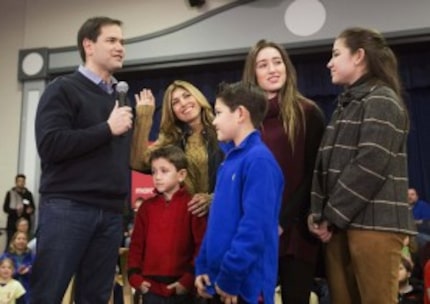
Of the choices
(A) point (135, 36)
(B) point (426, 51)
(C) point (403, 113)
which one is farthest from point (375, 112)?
(A) point (135, 36)

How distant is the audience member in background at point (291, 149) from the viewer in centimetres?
171

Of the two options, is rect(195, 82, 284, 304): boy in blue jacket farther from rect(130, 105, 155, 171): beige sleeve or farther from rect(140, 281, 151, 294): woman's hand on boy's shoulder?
rect(130, 105, 155, 171): beige sleeve

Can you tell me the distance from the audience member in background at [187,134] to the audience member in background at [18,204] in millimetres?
4784

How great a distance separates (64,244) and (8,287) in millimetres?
2590

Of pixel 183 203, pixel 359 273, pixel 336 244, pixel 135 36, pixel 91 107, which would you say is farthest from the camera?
pixel 135 36

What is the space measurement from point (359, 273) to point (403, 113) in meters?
0.53

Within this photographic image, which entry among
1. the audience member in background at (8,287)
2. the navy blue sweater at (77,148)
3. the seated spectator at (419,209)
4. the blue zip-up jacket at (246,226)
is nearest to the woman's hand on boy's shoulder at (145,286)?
the navy blue sweater at (77,148)

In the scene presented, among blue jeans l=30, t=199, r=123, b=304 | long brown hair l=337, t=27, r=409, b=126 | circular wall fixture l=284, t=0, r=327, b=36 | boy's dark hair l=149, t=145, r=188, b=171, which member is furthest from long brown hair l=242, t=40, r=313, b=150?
circular wall fixture l=284, t=0, r=327, b=36

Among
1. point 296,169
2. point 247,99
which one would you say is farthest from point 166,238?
point 247,99

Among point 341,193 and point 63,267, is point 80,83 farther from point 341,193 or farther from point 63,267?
point 341,193

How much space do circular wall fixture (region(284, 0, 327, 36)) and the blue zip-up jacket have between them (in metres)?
4.27

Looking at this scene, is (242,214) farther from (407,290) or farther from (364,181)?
(407,290)

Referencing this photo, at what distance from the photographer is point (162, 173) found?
1996 millimetres

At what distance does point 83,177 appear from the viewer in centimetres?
175
